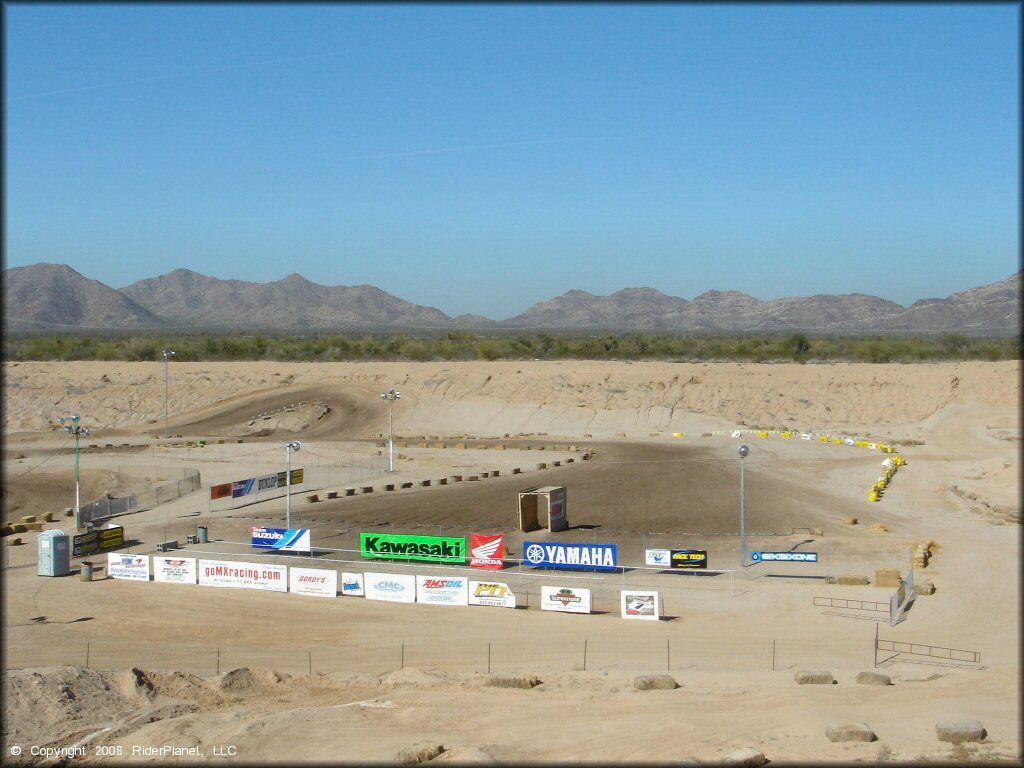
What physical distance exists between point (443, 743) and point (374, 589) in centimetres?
1540

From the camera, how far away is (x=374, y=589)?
3419cm

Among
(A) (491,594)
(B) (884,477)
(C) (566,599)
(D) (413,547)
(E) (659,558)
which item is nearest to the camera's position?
(C) (566,599)

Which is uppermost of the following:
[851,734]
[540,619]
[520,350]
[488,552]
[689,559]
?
[520,350]

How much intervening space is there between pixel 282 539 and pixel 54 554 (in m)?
8.72

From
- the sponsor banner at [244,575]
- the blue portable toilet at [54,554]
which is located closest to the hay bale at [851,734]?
the sponsor banner at [244,575]

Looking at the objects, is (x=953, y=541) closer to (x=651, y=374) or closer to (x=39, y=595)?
(x=39, y=595)

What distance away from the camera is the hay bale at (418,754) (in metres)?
17.8

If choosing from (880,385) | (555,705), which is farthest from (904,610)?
(880,385)

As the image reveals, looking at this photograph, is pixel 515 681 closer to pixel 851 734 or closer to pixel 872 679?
pixel 851 734

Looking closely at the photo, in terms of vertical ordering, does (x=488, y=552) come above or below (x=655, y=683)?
above

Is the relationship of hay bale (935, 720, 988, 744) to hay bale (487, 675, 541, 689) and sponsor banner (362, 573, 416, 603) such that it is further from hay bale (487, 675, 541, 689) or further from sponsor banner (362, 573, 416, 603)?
sponsor banner (362, 573, 416, 603)

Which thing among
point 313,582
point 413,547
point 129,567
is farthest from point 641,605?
point 129,567

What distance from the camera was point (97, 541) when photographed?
4116cm

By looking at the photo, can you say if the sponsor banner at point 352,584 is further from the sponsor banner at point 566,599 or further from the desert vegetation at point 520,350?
the desert vegetation at point 520,350
